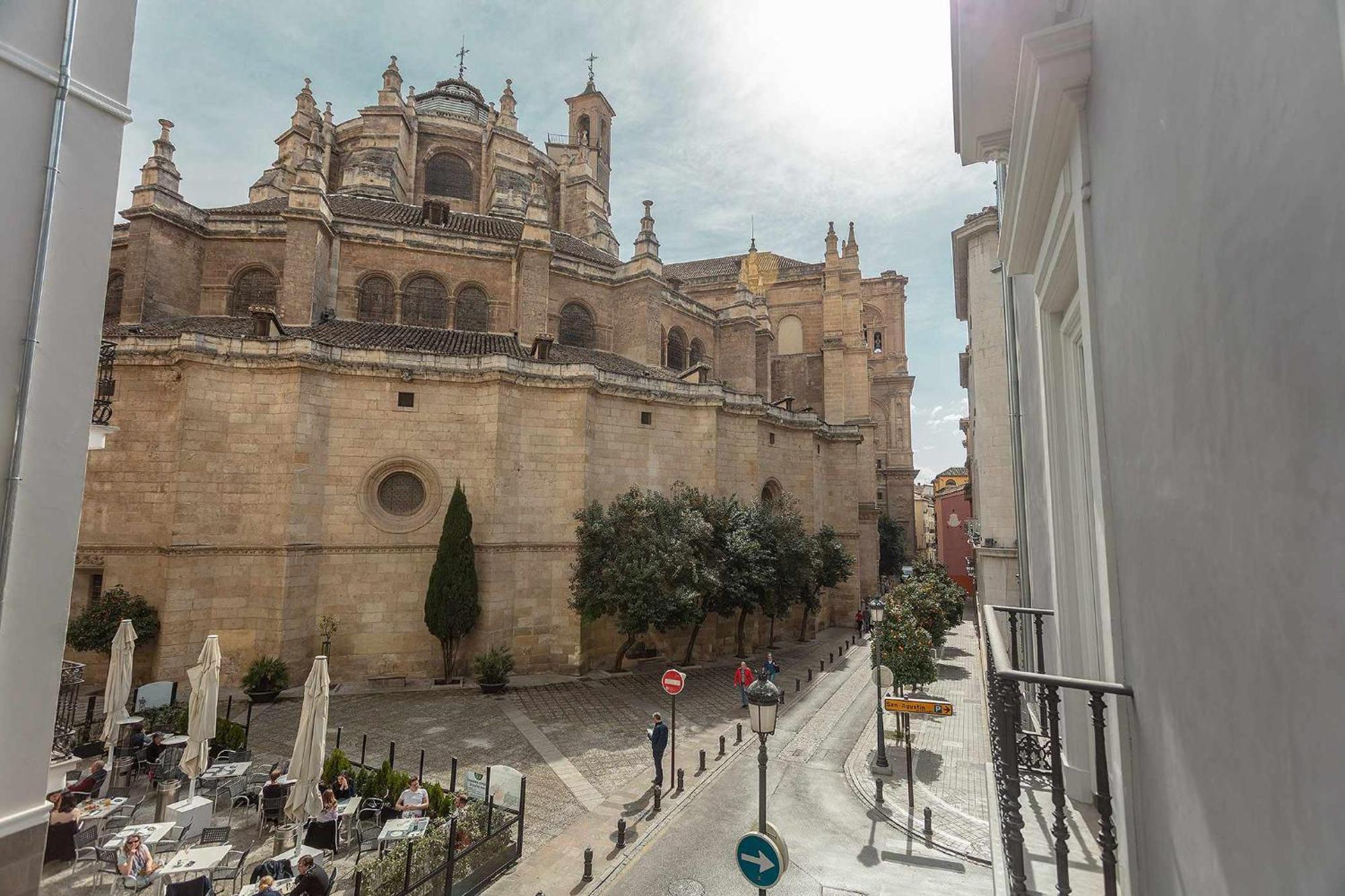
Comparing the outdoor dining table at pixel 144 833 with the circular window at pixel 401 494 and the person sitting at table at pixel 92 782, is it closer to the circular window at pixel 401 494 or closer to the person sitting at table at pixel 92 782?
the person sitting at table at pixel 92 782

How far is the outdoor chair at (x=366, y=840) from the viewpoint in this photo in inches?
353

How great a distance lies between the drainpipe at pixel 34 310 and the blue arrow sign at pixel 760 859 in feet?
21.7

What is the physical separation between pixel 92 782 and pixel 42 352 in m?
8.91

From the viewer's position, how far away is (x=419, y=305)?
22.8 meters

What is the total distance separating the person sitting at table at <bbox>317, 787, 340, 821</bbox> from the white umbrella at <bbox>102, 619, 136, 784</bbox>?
489 cm

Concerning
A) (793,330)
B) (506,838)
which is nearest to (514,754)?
(506,838)

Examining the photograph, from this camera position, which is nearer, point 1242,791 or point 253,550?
point 1242,791

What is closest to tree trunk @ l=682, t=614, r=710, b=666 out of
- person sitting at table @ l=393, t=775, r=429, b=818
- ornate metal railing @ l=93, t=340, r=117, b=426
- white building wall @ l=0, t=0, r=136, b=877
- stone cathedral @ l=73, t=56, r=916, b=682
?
stone cathedral @ l=73, t=56, r=916, b=682

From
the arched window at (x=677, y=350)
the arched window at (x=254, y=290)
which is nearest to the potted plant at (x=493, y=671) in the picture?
the arched window at (x=254, y=290)

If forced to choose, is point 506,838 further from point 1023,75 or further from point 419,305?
point 419,305

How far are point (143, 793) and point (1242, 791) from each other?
49.9 feet

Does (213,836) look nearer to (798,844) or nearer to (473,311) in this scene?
(798,844)

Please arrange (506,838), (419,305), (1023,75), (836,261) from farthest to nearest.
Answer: (836,261) < (419,305) < (506,838) < (1023,75)

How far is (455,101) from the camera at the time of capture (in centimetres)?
3447
